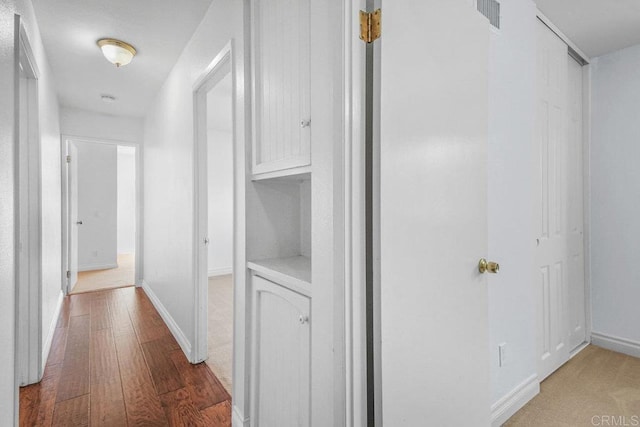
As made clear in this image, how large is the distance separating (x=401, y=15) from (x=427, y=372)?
46.4 inches

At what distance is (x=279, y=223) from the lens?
1.63 metres

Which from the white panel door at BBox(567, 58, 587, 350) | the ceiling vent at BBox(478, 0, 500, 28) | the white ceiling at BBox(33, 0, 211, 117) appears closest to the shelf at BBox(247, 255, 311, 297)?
the ceiling vent at BBox(478, 0, 500, 28)

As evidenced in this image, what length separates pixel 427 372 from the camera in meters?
1.08

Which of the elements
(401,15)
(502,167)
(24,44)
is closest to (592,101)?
(502,167)

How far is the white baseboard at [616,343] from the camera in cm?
249

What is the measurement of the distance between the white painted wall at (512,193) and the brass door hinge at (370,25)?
1020 millimetres

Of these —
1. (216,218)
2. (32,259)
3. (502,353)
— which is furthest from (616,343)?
(216,218)

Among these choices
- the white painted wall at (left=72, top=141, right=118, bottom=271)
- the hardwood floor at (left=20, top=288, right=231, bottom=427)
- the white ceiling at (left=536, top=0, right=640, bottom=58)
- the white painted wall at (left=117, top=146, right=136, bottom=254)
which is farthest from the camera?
the white painted wall at (left=117, top=146, right=136, bottom=254)

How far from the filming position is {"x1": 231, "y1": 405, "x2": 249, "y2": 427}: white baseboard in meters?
1.54

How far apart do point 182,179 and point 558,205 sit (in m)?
2.98

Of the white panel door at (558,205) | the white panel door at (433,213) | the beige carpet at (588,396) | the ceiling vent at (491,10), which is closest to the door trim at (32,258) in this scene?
the white panel door at (433,213)

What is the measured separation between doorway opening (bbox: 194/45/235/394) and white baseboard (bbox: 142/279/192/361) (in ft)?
0.52

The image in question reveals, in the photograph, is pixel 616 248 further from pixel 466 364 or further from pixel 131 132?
pixel 131 132

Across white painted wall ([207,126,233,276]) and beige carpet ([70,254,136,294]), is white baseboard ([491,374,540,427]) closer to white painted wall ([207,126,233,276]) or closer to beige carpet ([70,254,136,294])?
white painted wall ([207,126,233,276])
